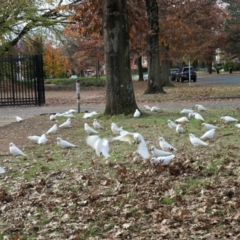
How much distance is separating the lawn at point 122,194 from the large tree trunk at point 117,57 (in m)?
4.85

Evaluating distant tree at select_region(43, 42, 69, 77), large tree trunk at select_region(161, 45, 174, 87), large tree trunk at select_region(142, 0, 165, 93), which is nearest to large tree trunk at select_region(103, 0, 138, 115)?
large tree trunk at select_region(142, 0, 165, 93)

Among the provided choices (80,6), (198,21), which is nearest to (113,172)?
(80,6)

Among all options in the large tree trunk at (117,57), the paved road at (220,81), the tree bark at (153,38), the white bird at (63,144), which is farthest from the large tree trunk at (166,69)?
the white bird at (63,144)

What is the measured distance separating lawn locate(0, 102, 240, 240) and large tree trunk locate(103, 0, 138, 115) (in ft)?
15.9

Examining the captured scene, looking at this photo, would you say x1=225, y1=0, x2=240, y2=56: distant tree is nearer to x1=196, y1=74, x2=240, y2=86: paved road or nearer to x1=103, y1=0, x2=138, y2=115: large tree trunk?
x1=196, y1=74, x2=240, y2=86: paved road

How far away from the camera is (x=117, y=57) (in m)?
13.6

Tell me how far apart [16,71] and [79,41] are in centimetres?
2131

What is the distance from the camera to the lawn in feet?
15.6

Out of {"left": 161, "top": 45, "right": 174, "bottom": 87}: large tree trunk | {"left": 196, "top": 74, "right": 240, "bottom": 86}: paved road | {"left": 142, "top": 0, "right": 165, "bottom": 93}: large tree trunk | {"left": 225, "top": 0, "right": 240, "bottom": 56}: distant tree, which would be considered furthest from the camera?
{"left": 225, "top": 0, "right": 240, "bottom": 56}: distant tree

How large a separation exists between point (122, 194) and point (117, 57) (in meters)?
8.29

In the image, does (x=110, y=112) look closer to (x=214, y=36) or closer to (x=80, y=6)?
(x=80, y=6)

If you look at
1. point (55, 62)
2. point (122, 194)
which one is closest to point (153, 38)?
point (122, 194)

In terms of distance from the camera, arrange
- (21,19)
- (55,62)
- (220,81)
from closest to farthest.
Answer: (21,19) < (220,81) < (55,62)

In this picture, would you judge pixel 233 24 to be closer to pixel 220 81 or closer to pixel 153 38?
pixel 220 81
